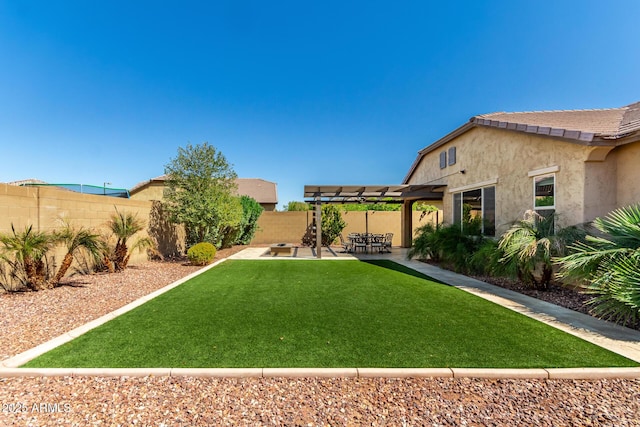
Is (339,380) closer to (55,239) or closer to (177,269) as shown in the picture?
(55,239)

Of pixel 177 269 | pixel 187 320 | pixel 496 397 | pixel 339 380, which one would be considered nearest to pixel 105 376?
pixel 187 320

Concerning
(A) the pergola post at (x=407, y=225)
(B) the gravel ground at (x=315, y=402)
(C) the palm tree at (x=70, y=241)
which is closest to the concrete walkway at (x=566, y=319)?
(B) the gravel ground at (x=315, y=402)

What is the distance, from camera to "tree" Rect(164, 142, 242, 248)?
12.2 meters

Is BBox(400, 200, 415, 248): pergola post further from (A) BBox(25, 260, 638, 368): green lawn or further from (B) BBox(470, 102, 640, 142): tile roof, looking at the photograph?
(A) BBox(25, 260, 638, 368): green lawn

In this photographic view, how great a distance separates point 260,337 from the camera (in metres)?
4.11

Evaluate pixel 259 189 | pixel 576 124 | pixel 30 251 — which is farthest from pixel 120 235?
pixel 259 189

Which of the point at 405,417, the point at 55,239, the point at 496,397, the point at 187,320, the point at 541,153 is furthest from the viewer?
the point at 541,153

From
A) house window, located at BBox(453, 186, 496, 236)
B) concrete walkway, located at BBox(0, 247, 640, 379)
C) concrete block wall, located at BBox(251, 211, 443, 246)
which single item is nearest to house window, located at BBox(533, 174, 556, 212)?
house window, located at BBox(453, 186, 496, 236)

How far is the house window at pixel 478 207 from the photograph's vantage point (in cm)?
1010

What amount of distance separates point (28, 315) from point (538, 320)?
355 inches

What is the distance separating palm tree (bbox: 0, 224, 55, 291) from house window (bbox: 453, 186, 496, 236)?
13.0m

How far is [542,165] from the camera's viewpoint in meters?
7.88

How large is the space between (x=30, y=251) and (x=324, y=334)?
677 cm

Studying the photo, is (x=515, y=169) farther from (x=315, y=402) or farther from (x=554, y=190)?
(x=315, y=402)
